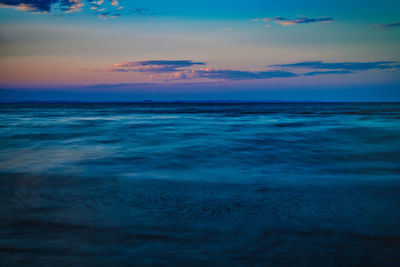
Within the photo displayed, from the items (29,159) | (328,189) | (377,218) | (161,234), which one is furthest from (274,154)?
(29,159)

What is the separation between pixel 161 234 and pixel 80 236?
924mm

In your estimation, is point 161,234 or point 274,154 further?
point 274,154

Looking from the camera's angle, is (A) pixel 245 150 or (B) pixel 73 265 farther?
(A) pixel 245 150

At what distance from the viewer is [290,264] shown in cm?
261

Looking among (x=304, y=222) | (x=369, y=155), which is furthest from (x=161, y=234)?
(x=369, y=155)

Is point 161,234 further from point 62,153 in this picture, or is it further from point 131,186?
point 62,153

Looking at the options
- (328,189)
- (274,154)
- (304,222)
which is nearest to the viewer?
(304,222)

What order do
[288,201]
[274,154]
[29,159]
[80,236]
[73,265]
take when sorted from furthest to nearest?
[274,154], [29,159], [288,201], [80,236], [73,265]

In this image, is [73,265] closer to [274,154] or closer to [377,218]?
[377,218]

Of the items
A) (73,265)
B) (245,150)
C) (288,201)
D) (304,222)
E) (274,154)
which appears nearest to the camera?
(73,265)

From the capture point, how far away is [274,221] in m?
3.51

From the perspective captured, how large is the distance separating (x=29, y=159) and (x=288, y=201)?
7508mm

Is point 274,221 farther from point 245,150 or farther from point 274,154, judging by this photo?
point 245,150

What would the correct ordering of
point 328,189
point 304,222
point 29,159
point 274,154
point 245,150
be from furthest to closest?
point 245,150 < point 274,154 < point 29,159 < point 328,189 < point 304,222
